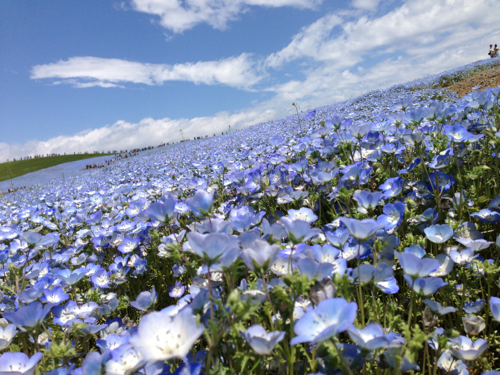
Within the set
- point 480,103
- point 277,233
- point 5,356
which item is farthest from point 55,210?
point 480,103

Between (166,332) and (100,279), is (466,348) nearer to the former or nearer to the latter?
(166,332)

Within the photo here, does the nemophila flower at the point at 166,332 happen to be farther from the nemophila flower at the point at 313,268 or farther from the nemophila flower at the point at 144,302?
the nemophila flower at the point at 144,302

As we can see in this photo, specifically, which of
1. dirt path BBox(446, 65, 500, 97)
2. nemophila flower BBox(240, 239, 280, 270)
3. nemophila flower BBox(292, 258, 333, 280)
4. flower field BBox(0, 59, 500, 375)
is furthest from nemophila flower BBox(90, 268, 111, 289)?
dirt path BBox(446, 65, 500, 97)

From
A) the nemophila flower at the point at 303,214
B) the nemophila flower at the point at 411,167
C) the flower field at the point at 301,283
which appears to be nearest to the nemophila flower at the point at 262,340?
the flower field at the point at 301,283

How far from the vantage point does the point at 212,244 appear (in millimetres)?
924

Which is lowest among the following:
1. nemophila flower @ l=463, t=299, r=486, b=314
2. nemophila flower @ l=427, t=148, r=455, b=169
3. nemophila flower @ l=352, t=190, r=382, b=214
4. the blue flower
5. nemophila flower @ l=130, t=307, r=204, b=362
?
nemophila flower @ l=463, t=299, r=486, b=314

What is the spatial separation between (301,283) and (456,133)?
6.58ft

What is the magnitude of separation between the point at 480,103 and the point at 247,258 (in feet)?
9.42

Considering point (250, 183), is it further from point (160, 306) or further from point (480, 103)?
point (480, 103)

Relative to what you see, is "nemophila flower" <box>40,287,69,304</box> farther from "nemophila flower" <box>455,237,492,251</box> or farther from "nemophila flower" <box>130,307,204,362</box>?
"nemophila flower" <box>455,237,492,251</box>

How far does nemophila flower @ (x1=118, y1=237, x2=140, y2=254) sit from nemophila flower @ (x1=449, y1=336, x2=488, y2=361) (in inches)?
88.5

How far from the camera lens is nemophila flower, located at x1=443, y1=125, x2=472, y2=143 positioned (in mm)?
2031

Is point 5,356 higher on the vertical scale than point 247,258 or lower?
lower

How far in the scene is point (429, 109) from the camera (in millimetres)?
2299
